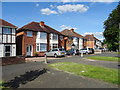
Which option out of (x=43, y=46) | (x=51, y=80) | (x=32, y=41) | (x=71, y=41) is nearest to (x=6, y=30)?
(x=32, y=41)

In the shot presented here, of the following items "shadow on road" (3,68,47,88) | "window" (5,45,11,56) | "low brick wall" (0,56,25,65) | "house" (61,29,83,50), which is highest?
"house" (61,29,83,50)

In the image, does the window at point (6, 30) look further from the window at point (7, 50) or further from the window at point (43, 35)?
the window at point (43, 35)

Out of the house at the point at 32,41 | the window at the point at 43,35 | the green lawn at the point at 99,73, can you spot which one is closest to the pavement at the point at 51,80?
the green lawn at the point at 99,73

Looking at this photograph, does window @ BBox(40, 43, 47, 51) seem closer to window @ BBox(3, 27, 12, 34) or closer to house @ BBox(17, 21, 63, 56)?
house @ BBox(17, 21, 63, 56)

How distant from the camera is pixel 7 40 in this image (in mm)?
19312

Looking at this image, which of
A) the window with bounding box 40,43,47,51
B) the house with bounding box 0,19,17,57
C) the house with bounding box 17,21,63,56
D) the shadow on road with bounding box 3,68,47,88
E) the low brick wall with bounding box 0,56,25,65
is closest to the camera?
the shadow on road with bounding box 3,68,47,88

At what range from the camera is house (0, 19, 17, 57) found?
18688mm

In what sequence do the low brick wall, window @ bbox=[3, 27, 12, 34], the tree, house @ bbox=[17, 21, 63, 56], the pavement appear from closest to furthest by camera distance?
the pavement, the low brick wall, the tree, window @ bbox=[3, 27, 12, 34], house @ bbox=[17, 21, 63, 56]

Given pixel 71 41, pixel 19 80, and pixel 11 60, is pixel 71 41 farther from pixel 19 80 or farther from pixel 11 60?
pixel 19 80

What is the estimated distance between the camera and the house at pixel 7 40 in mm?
18688

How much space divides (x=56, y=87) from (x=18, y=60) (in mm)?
9000

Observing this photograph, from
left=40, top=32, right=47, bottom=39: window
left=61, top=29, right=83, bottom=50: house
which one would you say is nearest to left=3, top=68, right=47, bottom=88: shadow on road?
left=40, top=32, right=47, bottom=39: window

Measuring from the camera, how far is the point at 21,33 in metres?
23.5

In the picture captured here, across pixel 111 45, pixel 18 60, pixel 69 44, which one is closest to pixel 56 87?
pixel 18 60
